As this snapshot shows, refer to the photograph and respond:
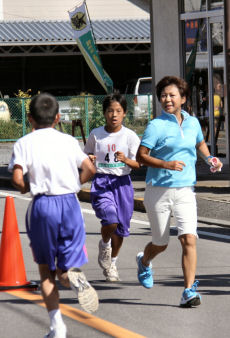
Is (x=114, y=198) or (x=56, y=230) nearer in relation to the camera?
(x=56, y=230)

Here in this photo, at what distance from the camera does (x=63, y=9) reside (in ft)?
121

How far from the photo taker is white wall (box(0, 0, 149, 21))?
35750mm

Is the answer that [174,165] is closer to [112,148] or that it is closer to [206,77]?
[112,148]

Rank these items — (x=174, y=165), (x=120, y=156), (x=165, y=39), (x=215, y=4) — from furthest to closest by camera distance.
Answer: (x=165, y=39) → (x=215, y=4) → (x=120, y=156) → (x=174, y=165)

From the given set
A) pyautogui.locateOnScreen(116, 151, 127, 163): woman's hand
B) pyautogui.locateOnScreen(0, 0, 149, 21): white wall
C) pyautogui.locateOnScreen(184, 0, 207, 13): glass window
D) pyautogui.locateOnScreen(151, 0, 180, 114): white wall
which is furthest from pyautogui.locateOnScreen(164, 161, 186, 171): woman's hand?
→ pyautogui.locateOnScreen(0, 0, 149, 21): white wall

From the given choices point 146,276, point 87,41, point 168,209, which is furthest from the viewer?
point 87,41

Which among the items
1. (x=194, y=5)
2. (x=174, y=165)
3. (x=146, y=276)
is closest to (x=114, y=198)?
(x=146, y=276)

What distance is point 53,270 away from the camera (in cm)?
578

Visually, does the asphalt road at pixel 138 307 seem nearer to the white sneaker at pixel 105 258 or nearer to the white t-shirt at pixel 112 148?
the white sneaker at pixel 105 258

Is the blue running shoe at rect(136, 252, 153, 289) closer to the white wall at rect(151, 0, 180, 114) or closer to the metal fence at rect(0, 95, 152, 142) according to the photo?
the white wall at rect(151, 0, 180, 114)

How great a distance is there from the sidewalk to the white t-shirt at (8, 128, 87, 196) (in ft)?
19.7

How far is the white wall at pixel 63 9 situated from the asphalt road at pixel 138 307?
89.6 feet

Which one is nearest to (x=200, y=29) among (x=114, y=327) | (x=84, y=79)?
(x=114, y=327)

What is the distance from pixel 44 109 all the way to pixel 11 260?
2.38m
